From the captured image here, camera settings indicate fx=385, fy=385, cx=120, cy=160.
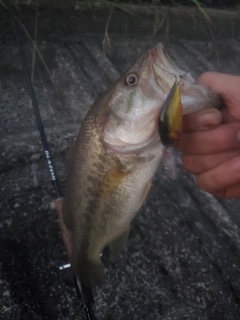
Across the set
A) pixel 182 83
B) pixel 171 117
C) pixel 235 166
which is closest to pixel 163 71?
pixel 182 83

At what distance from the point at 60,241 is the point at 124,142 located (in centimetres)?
66

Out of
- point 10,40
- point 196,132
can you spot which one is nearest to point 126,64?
point 10,40

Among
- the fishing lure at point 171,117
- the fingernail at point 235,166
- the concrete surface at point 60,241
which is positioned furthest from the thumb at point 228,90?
the concrete surface at point 60,241

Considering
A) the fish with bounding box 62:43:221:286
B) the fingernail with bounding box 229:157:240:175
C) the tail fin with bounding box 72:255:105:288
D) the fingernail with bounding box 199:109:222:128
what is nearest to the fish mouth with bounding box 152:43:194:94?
the fish with bounding box 62:43:221:286

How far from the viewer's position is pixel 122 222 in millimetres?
1552

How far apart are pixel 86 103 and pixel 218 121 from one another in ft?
4.61

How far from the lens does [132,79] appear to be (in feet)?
4.64

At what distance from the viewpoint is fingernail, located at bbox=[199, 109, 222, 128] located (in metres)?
1.39

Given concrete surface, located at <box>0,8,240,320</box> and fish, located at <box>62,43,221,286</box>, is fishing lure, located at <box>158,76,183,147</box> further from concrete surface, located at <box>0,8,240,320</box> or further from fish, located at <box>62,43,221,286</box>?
concrete surface, located at <box>0,8,240,320</box>

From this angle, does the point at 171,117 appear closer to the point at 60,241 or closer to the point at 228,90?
the point at 228,90

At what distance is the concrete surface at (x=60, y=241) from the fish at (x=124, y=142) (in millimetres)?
262

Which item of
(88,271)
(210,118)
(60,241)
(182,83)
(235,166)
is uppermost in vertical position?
(182,83)

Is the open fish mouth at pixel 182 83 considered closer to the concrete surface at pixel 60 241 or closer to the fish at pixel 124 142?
the fish at pixel 124 142

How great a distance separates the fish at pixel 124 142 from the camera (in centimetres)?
135
